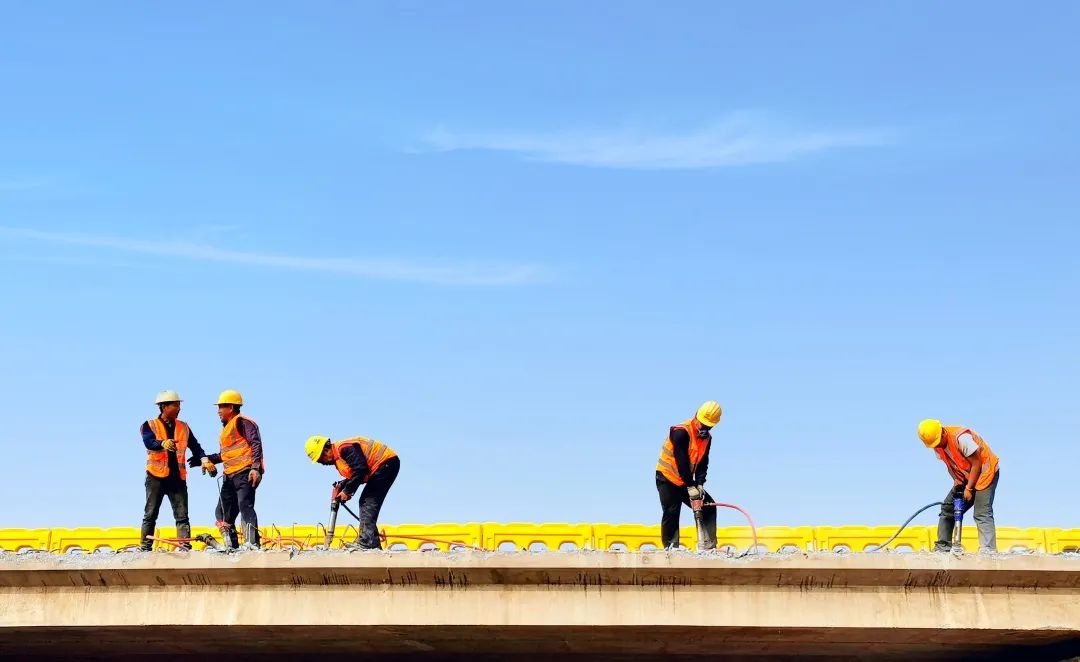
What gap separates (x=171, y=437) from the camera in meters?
12.9

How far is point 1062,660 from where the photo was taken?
41.0 ft

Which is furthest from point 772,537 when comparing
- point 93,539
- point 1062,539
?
point 93,539

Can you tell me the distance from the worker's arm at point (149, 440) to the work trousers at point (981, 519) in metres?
7.73

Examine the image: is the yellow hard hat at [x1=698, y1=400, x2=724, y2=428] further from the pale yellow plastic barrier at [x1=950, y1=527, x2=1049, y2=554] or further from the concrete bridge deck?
the pale yellow plastic barrier at [x1=950, y1=527, x2=1049, y2=554]

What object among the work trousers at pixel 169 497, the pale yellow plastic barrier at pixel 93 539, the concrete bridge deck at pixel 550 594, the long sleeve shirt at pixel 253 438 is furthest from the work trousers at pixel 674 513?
the pale yellow plastic barrier at pixel 93 539

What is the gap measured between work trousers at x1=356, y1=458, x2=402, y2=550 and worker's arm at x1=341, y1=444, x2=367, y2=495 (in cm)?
12

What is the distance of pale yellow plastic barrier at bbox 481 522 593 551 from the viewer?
1697 centimetres

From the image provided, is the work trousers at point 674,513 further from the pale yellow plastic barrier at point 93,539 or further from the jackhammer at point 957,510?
the pale yellow plastic barrier at point 93,539

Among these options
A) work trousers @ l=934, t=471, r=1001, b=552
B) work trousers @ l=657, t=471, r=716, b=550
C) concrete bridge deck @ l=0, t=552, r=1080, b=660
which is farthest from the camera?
work trousers @ l=657, t=471, r=716, b=550

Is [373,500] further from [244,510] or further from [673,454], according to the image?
[673,454]

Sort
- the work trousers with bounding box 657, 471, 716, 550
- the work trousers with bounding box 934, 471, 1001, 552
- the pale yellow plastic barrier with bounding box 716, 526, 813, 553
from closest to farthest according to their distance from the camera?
1. the work trousers with bounding box 934, 471, 1001, 552
2. the work trousers with bounding box 657, 471, 716, 550
3. the pale yellow plastic barrier with bounding box 716, 526, 813, 553

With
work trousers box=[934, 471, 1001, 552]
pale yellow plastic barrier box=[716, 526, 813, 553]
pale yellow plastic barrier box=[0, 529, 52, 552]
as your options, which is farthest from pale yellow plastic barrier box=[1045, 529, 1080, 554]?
pale yellow plastic barrier box=[0, 529, 52, 552]

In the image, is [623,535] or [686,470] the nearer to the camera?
[686,470]

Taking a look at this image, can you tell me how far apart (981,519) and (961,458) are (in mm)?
597
